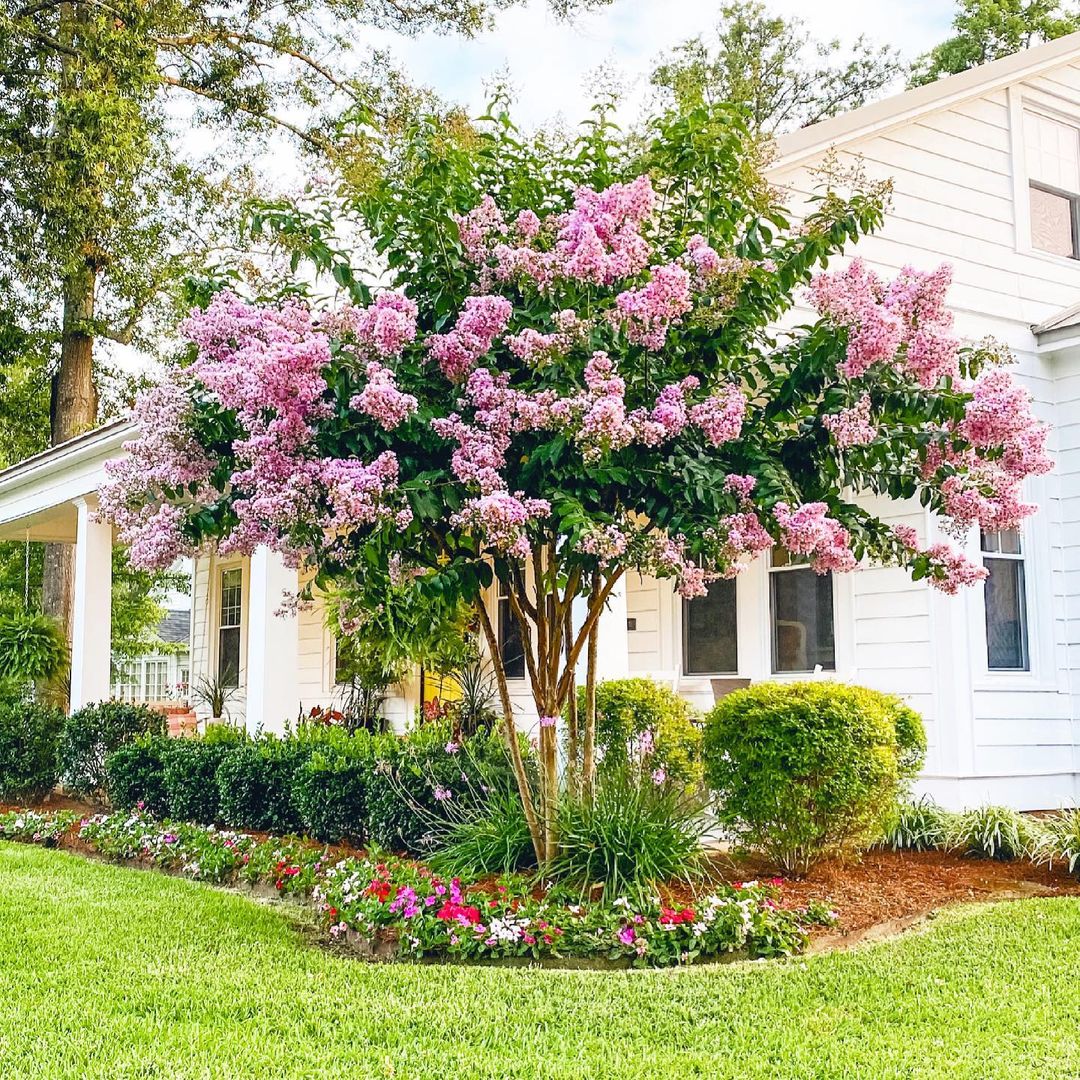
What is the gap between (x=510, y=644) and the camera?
12.0 m

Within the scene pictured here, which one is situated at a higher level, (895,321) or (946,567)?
(895,321)

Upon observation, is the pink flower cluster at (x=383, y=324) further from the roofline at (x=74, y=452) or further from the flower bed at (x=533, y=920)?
the roofline at (x=74, y=452)

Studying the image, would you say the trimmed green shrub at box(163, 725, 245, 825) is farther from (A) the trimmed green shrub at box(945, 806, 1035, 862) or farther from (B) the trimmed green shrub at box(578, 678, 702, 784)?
(A) the trimmed green shrub at box(945, 806, 1035, 862)

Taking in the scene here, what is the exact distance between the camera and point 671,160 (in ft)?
17.7

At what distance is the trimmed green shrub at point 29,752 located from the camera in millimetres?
10914

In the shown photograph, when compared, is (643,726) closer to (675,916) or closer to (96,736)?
(675,916)

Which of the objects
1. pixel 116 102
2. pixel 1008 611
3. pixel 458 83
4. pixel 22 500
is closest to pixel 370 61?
pixel 458 83

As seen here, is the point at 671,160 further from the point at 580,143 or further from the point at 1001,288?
the point at 1001,288

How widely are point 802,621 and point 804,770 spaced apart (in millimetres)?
3081

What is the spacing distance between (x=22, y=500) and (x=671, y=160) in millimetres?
10165

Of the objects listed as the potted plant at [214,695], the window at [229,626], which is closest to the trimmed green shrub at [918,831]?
the potted plant at [214,695]

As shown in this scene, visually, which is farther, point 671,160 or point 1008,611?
point 1008,611

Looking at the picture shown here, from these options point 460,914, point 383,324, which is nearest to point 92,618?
point 460,914

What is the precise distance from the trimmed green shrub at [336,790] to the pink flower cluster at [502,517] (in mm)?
2973
